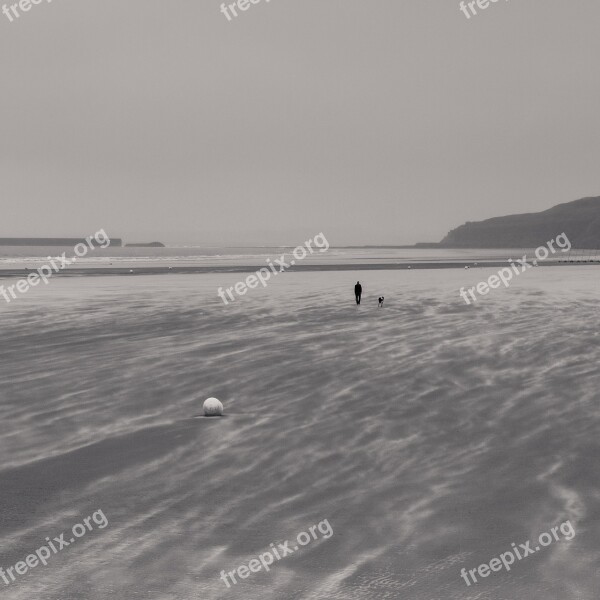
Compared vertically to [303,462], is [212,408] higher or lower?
higher

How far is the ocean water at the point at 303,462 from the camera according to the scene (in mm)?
7426

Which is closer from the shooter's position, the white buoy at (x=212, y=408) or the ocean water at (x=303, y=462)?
the ocean water at (x=303, y=462)

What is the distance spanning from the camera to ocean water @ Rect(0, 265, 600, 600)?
24.4 feet

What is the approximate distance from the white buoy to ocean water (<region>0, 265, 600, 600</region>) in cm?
24

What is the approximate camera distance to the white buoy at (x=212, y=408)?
46.4ft

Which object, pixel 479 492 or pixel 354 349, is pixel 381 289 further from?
pixel 479 492

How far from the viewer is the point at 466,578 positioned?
287 inches

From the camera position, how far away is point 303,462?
37.0 feet

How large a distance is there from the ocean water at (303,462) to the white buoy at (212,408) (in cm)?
24

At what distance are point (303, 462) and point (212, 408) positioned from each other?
3322 millimetres

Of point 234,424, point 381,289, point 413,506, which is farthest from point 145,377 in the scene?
point 381,289

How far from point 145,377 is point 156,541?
1051 cm

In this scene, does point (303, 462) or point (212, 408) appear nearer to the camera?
point (303, 462)

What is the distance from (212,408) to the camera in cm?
1416
